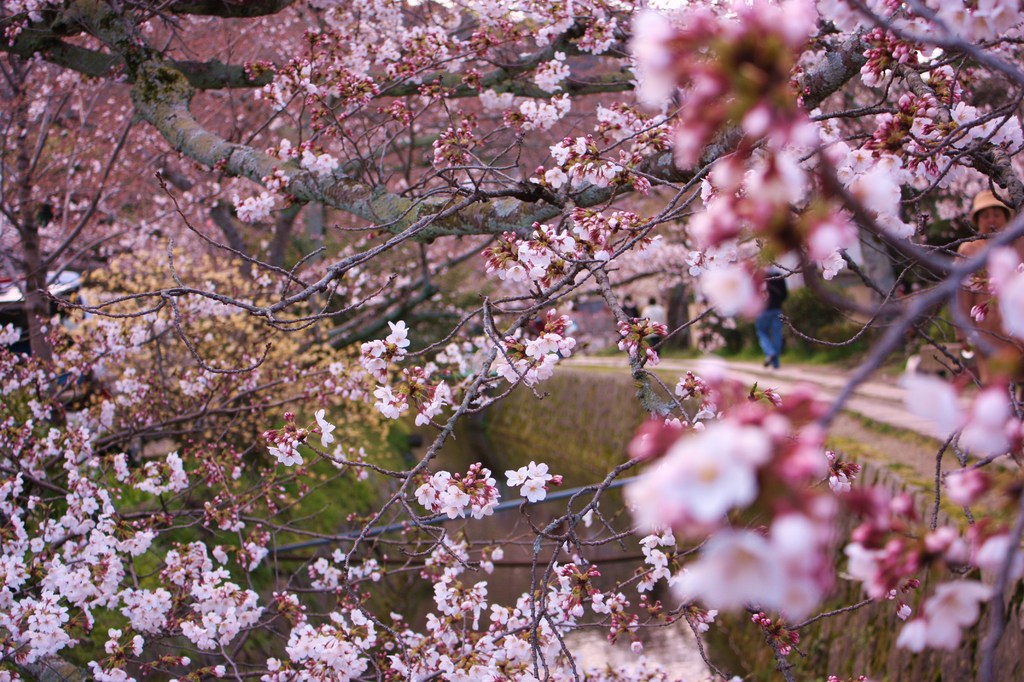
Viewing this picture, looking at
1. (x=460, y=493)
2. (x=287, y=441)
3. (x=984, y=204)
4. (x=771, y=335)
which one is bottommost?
(x=460, y=493)

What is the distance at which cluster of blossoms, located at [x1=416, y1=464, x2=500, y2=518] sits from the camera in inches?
85.2

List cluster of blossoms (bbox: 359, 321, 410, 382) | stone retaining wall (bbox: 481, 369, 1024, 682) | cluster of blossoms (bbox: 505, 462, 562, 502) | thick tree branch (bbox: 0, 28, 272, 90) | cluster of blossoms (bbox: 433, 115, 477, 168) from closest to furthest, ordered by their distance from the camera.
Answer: cluster of blossoms (bbox: 359, 321, 410, 382), cluster of blossoms (bbox: 505, 462, 562, 502), cluster of blossoms (bbox: 433, 115, 477, 168), stone retaining wall (bbox: 481, 369, 1024, 682), thick tree branch (bbox: 0, 28, 272, 90)

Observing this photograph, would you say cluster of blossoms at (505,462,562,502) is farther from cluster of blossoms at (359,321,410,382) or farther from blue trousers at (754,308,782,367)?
blue trousers at (754,308,782,367)

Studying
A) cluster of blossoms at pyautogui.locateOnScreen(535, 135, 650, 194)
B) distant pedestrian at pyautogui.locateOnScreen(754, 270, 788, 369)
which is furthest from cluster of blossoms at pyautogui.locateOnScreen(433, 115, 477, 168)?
distant pedestrian at pyautogui.locateOnScreen(754, 270, 788, 369)

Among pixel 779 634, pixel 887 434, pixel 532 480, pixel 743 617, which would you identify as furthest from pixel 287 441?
pixel 743 617

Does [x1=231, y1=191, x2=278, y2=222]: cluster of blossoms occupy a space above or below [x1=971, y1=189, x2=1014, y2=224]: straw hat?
below

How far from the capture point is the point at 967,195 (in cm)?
968

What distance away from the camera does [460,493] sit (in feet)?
7.05

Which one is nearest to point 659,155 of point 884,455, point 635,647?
point 635,647

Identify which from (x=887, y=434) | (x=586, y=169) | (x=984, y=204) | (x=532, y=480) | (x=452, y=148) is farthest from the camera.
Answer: (x=887, y=434)

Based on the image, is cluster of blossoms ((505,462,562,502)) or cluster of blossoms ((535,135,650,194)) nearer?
cluster of blossoms ((505,462,562,502))

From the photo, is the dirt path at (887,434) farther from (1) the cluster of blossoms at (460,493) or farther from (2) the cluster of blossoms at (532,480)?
(1) the cluster of blossoms at (460,493)

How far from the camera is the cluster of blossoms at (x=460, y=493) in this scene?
2.16 m

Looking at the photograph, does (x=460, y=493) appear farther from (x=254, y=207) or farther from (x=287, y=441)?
(x=254, y=207)
